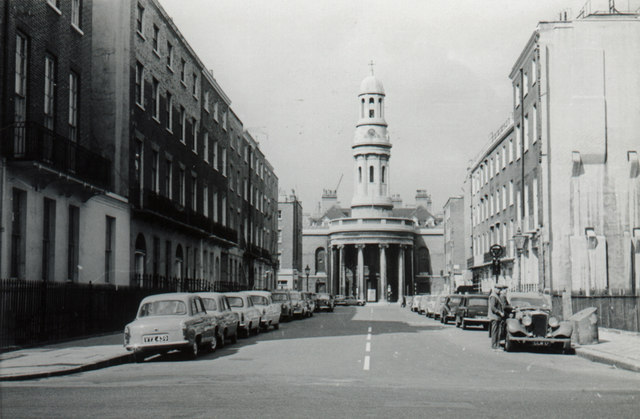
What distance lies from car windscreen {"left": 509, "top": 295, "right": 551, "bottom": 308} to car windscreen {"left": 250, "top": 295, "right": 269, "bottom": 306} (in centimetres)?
991

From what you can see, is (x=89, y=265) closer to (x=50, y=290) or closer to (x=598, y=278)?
(x=50, y=290)

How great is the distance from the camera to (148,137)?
31.8 meters

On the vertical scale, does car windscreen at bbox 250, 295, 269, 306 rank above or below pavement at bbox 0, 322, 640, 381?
above

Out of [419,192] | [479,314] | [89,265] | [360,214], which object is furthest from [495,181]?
[419,192]

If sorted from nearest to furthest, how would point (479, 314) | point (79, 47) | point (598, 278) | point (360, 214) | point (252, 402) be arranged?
point (252, 402)
point (79, 47)
point (479, 314)
point (598, 278)
point (360, 214)

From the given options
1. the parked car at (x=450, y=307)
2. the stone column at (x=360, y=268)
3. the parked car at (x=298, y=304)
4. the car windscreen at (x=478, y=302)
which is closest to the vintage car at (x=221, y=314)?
the car windscreen at (x=478, y=302)

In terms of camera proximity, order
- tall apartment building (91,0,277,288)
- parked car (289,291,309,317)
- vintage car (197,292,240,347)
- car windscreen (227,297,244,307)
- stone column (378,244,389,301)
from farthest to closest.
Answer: stone column (378,244,389,301) < parked car (289,291,309,317) < tall apartment building (91,0,277,288) < car windscreen (227,297,244,307) < vintage car (197,292,240,347)

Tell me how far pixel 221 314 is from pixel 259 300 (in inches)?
338

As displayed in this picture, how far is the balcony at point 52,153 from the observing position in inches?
774

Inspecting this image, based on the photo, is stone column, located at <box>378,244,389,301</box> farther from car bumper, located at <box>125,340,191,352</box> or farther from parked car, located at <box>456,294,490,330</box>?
car bumper, located at <box>125,340,191,352</box>

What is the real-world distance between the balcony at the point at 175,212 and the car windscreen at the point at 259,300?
5.24 m

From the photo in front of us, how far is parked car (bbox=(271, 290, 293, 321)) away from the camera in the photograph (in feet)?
125

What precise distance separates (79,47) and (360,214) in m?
82.2

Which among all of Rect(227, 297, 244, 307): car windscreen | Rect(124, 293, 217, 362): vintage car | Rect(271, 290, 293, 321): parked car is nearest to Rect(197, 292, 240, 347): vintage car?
Rect(124, 293, 217, 362): vintage car
